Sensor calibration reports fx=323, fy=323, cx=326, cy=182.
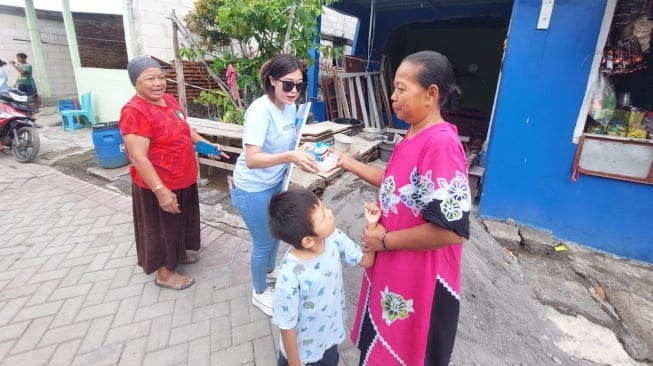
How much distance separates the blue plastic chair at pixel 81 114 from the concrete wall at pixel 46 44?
4.00 metres

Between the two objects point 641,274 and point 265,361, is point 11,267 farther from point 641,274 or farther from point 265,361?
point 641,274

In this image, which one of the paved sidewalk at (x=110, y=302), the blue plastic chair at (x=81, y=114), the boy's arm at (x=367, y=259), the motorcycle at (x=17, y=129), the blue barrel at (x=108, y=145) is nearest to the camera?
the boy's arm at (x=367, y=259)

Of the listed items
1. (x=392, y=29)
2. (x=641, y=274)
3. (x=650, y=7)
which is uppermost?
(x=392, y=29)

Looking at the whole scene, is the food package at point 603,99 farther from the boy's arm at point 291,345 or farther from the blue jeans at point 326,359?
the boy's arm at point 291,345

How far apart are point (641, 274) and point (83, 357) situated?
4901mm

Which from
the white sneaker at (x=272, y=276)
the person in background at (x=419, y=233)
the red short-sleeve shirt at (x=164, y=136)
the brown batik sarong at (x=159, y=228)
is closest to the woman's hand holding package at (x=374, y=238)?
the person in background at (x=419, y=233)

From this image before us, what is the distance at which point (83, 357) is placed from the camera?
204 cm

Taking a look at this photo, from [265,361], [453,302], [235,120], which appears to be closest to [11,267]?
[265,361]

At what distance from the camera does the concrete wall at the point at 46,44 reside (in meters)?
9.73

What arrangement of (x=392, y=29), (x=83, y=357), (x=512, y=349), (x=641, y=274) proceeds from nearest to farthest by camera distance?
(x=83, y=357) < (x=512, y=349) < (x=641, y=274) < (x=392, y=29)

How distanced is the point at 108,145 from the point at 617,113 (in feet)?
22.2

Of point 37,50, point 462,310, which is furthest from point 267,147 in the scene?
point 37,50

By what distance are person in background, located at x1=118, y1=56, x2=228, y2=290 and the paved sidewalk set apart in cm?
27

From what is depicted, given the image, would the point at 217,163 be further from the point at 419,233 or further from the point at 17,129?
the point at 17,129
